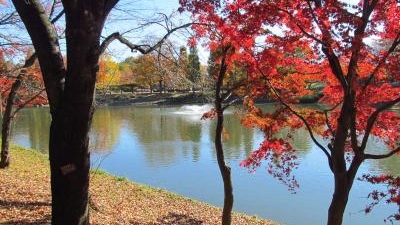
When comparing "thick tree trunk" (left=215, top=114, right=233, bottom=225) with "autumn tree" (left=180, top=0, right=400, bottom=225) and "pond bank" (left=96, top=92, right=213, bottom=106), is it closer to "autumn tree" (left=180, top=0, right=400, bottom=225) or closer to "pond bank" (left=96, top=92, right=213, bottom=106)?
"autumn tree" (left=180, top=0, right=400, bottom=225)

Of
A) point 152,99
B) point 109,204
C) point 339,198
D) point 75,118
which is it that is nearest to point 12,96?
point 109,204

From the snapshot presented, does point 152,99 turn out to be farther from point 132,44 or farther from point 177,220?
point 132,44

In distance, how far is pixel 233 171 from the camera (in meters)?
17.8

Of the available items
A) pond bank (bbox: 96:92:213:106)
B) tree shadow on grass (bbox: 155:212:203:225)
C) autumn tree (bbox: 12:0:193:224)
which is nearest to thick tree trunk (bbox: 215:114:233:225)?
tree shadow on grass (bbox: 155:212:203:225)

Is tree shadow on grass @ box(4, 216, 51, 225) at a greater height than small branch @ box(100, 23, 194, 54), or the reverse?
small branch @ box(100, 23, 194, 54)

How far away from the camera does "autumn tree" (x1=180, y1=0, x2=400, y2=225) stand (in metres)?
6.38

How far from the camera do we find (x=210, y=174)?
17.7 metres

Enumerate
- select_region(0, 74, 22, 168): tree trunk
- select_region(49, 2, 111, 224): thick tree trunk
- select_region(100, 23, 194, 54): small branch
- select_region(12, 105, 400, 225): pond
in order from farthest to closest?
select_region(12, 105, 400, 225): pond, select_region(0, 74, 22, 168): tree trunk, select_region(100, 23, 194, 54): small branch, select_region(49, 2, 111, 224): thick tree trunk

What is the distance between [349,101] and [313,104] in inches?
1703

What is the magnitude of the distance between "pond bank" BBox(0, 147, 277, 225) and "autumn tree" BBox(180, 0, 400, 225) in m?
2.60

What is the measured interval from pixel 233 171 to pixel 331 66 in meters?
11.6

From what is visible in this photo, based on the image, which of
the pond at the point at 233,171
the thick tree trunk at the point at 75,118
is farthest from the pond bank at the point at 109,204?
the thick tree trunk at the point at 75,118

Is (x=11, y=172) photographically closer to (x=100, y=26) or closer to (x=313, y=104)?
(x=100, y=26)

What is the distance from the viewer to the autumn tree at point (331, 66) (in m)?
6.38
